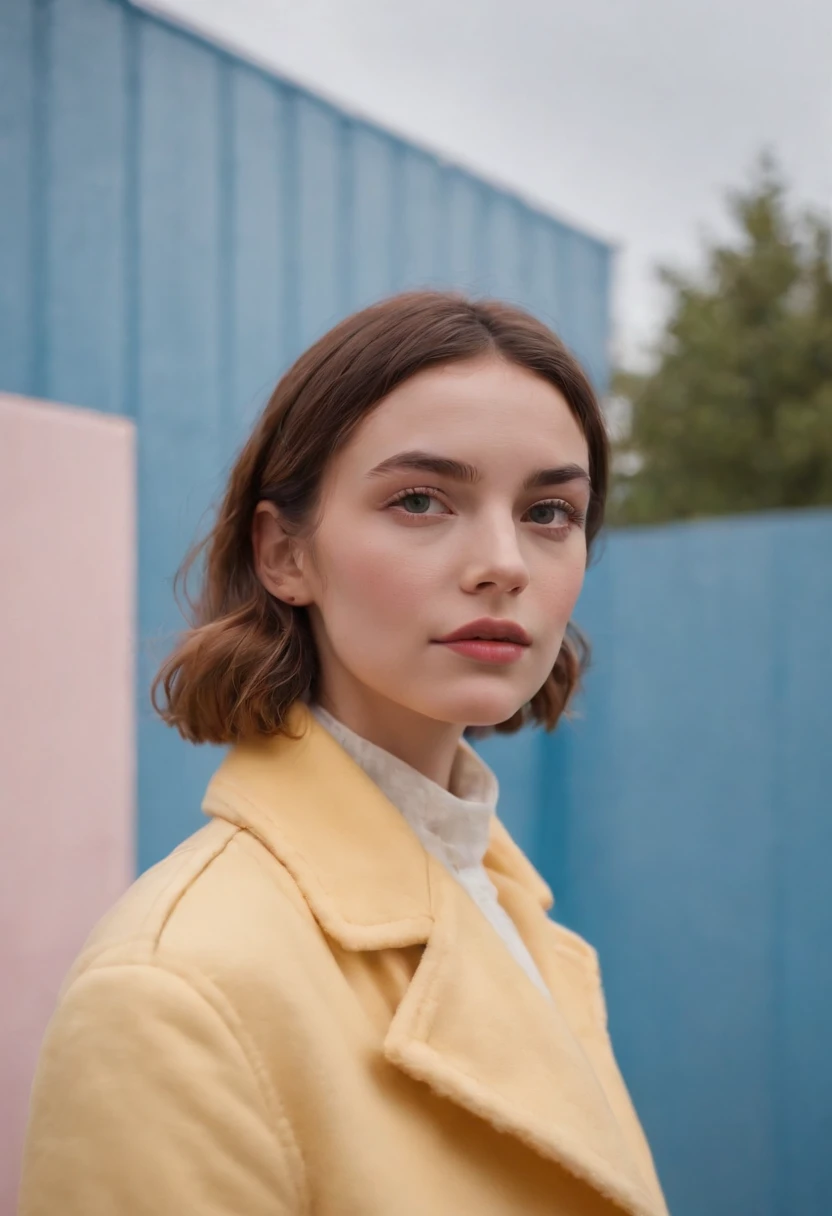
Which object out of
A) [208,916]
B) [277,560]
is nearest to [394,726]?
[277,560]

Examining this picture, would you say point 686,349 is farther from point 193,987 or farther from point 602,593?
point 193,987

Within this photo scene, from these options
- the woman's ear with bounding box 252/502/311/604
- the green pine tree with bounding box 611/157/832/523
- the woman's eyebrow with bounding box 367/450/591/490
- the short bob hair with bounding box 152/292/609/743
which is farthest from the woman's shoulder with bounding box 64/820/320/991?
the green pine tree with bounding box 611/157/832/523

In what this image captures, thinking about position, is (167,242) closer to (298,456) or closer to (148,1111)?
(298,456)

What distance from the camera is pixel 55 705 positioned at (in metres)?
2.07

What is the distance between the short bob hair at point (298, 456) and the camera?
3.60 feet

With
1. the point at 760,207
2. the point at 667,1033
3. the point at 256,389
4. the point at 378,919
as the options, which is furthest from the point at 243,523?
the point at 760,207

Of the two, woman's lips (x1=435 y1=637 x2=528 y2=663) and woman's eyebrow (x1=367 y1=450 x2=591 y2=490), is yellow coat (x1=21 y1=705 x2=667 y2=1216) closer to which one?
woman's lips (x1=435 y1=637 x2=528 y2=663)

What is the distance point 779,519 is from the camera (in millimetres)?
3238

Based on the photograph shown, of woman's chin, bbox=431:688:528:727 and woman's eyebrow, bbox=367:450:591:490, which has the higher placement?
woman's eyebrow, bbox=367:450:591:490

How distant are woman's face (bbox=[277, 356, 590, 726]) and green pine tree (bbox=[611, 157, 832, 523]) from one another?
40.8ft

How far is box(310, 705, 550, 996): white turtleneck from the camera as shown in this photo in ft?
3.81

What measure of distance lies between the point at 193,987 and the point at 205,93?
2349 mm

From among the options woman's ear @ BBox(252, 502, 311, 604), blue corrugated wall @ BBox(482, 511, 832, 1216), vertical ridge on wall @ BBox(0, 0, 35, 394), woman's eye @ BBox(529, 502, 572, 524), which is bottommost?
blue corrugated wall @ BBox(482, 511, 832, 1216)

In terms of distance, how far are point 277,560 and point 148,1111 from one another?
0.61 m
